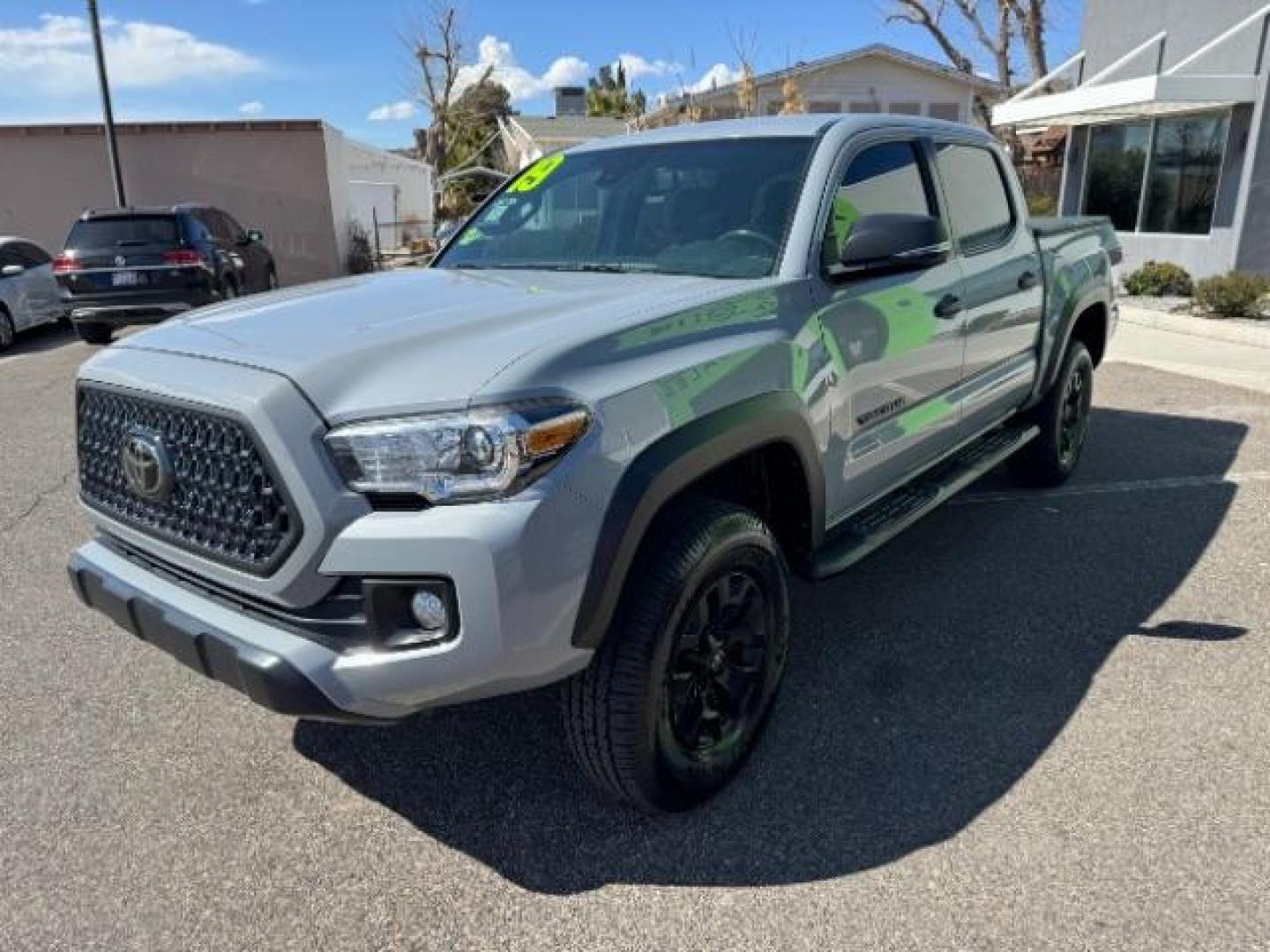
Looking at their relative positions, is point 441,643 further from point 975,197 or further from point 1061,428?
point 1061,428

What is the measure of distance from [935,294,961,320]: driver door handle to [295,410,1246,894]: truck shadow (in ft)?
3.89

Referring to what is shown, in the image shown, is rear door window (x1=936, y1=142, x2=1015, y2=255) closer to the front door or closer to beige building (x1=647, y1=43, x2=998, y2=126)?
the front door

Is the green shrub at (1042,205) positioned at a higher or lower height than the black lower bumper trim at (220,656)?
higher

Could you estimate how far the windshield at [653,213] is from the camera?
3184mm

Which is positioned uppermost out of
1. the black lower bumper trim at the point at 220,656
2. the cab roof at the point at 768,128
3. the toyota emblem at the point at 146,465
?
the cab roof at the point at 768,128

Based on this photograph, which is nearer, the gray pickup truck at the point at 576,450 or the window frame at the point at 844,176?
the gray pickup truck at the point at 576,450

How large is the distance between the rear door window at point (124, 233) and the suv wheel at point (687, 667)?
35.1 ft

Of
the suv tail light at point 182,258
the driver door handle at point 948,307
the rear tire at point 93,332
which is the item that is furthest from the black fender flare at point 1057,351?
the rear tire at point 93,332

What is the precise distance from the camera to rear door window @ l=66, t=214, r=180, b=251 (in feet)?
36.9

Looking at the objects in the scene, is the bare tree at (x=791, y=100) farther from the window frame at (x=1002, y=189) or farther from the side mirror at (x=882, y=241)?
the side mirror at (x=882, y=241)

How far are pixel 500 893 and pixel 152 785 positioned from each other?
120 cm

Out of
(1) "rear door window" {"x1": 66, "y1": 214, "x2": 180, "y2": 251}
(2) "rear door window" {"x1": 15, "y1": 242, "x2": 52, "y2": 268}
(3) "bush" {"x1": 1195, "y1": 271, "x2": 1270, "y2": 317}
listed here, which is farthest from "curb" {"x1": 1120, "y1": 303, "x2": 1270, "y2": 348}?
(2) "rear door window" {"x1": 15, "y1": 242, "x2": 52, "y2": 268}

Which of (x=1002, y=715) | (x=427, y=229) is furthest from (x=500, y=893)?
(x=427, y=229)

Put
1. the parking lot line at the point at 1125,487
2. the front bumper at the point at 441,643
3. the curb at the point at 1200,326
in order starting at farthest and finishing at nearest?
1. the curb at the point at 1200,326
2. the parking lot line at the point at 1125,487
3. the front bumper at the point at 441,643
